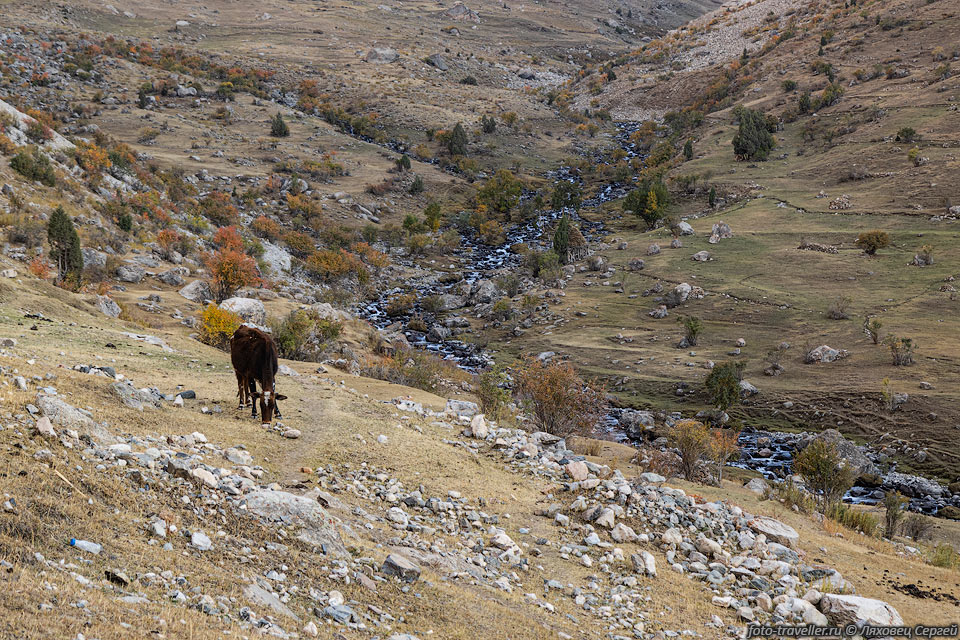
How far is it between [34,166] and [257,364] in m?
29.7

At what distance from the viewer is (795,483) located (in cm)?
2186

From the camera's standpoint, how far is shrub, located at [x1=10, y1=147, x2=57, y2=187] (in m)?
32.8

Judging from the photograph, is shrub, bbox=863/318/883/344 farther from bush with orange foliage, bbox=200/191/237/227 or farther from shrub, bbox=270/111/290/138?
shrub, bbox=270/111/290/138

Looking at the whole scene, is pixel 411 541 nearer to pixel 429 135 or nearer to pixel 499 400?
pixel 499 400

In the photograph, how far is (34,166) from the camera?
33.6 metres

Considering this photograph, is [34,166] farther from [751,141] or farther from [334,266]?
[751,141]

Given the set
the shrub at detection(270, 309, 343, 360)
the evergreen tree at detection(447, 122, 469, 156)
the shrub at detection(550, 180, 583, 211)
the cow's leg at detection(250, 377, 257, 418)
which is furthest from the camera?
the evergreen tree at detection(447, 122, 469, 156)

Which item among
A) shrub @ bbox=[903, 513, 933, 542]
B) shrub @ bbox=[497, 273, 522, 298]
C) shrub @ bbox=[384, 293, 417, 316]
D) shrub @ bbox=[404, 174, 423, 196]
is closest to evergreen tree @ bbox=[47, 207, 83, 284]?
shrub @ bbox=[384, 293, 417, 316]

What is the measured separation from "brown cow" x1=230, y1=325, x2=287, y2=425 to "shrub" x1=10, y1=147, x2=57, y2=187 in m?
28.2

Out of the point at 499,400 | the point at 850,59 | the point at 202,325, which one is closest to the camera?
the point at 499,400

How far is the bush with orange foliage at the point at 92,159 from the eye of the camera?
39438 mm

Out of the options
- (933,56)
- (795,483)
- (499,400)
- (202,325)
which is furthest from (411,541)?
(933,56)

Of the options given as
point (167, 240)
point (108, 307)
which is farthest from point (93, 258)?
point (108, 307)

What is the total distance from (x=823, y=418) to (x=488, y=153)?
5751cm
